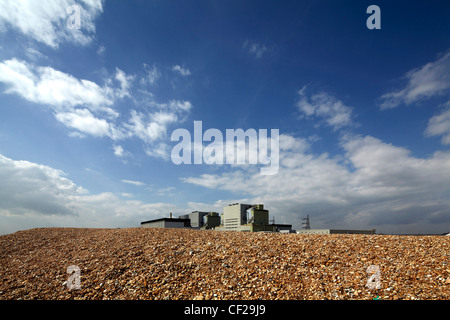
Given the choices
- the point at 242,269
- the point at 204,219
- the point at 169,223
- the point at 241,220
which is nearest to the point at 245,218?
the point at 241,220

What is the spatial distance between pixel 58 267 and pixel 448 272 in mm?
16598

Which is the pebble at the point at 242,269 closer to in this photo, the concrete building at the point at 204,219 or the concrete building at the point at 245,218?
the concrete building at the point at 245,218

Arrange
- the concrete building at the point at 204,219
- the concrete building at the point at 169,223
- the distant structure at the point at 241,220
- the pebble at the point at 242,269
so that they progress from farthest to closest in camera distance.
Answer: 1. the concrete building at the point at 204,219
2. the concrete building at the point at 169,223
3. the distant structure at the point at 241,220
4. the pebble at the point at 242,269

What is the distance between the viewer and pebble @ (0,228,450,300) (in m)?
7.96

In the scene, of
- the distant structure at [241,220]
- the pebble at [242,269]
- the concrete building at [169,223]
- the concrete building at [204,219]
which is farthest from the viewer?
the concrete building at [204,219]

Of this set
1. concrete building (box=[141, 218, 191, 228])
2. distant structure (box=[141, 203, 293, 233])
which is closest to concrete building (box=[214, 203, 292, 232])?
distant structure (box=[141, 203, 293, 233])

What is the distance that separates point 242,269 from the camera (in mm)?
9625

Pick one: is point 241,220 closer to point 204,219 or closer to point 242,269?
point 204,219

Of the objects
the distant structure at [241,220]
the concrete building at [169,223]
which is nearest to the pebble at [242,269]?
the distant structure at [241,220]

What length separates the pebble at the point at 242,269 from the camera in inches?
313

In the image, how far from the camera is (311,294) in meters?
7.75

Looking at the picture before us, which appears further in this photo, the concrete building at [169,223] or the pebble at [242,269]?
the concrete building at [169,223]
